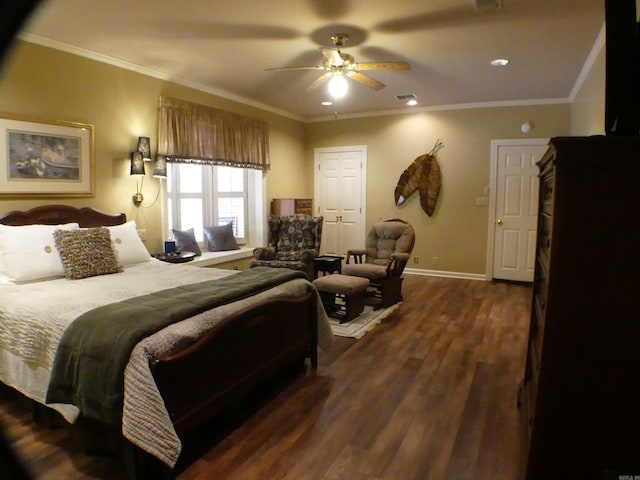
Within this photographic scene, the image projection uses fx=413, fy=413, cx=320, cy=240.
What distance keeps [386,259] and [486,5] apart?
10.2ft

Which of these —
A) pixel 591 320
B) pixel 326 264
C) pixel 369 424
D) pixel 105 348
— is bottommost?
pixel 369 424

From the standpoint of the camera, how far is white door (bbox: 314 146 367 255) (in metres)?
7.07

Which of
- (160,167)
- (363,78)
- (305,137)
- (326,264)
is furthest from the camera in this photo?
(305,137)

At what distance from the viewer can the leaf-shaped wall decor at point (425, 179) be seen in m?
6.41

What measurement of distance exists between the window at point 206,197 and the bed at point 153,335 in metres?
1.79

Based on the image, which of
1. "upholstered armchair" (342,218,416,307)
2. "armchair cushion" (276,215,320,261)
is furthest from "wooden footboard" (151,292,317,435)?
"armchair cushion" (276,215,320,261)

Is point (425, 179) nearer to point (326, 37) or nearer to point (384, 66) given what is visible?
point (384, 66)

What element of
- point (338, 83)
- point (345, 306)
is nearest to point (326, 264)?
point (345, 306)

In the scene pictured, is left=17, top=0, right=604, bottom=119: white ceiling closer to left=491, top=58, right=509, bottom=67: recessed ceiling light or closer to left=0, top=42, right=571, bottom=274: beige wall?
left=491, top=58, right=509, bottom=67: recessed ceiling light

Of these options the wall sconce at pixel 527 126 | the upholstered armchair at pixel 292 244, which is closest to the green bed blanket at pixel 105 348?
the upholstered armchair at pixel 292 244

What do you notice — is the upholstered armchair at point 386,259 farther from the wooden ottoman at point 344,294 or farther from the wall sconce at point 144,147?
the wall sconce at point 144,147

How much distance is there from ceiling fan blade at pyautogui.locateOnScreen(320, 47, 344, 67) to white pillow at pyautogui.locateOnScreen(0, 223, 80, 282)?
2.61 m

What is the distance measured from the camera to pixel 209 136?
204 inches

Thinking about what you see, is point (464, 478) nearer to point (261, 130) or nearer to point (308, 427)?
point (308, 427)
